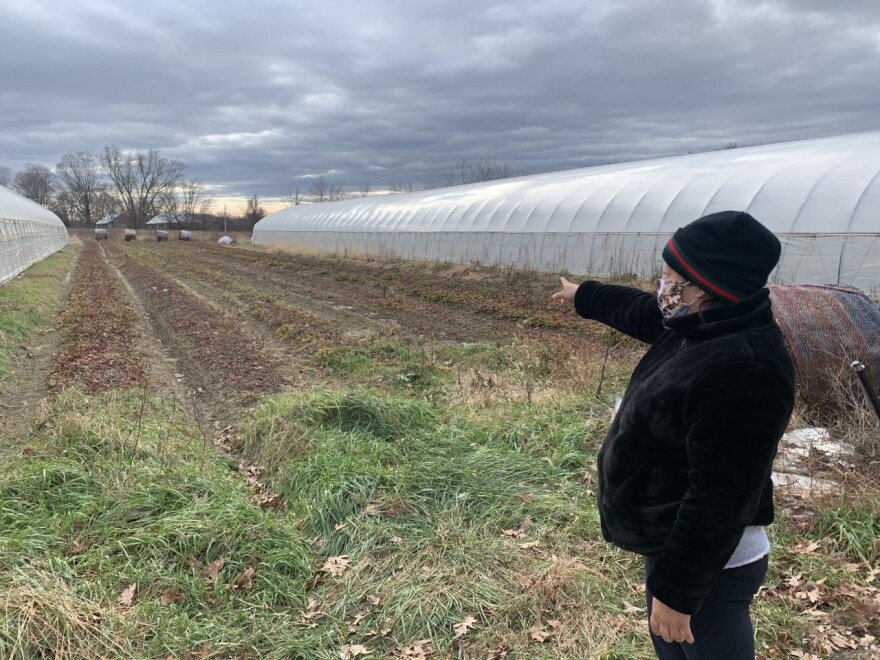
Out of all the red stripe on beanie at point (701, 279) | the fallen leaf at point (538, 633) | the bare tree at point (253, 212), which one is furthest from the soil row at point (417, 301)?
the bare tree at point (253, 212)

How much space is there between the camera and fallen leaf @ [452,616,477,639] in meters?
3.19

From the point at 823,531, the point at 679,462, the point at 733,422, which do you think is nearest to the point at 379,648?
the point at 679,462

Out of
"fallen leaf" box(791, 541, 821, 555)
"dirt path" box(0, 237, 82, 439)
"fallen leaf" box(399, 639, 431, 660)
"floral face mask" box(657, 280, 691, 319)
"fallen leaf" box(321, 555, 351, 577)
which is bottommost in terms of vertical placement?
"fallen leaf" box(399, 639, 431, 660)

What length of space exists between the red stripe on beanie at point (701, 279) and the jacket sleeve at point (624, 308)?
0.51m

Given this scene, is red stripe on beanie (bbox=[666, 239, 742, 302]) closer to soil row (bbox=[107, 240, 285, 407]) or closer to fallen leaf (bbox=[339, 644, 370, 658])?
A: fallen leaf (bbox=[339, 644, 370, 658])

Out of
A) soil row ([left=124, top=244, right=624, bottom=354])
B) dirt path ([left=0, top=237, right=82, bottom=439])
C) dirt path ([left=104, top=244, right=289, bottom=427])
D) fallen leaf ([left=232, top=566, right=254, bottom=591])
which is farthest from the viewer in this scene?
soil row ([left=124, top=244, right=624, bottom=354])

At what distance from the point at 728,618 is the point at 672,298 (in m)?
1.00

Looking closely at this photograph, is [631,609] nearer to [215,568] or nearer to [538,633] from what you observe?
[538,633]

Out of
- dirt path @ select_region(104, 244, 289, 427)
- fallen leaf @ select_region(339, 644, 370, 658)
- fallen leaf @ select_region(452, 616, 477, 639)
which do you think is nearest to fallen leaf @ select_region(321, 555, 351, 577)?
fallen leaf @ select_region(339, 644, 370, 658)

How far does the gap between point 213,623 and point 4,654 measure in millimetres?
951

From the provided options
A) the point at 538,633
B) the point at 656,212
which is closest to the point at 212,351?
the point at 538,633

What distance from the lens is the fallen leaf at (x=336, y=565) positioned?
373 centimetres

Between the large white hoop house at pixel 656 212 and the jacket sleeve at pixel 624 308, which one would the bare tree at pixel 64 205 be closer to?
the large white hoop house at pixel 656 212

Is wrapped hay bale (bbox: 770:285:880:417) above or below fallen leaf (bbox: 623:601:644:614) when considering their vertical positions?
above
